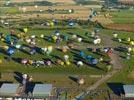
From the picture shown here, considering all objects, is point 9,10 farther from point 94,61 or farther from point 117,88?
point 117,88

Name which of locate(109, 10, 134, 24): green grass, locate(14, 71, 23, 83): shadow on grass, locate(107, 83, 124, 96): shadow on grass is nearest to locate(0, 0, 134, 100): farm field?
locate(109, 10, 134, 24): green grass

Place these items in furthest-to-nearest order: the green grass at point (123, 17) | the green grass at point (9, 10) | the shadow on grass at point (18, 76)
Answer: the green grass at point (9, 10) < the green grass at point (123, 17) < the shadow on grass at point (18, 76)

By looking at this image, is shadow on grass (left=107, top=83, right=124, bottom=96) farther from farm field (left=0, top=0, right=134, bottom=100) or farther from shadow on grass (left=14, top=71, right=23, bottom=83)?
shadow on grass (left=14, top=71, right=23, bottom=83)

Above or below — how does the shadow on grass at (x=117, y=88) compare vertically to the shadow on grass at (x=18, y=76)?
below

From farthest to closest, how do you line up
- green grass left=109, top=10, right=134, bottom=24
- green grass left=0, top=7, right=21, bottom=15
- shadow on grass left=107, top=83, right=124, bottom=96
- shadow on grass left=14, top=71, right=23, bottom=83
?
1. green grass left=0, top=7, right=21, bottom=15
2. green grass left=109, top=10, right=134, bottom=24
3. shadow on grass left=14, top=71, right=23, bottom=83
4. shadow on grass left=107, top=83, right=124, bottom=96

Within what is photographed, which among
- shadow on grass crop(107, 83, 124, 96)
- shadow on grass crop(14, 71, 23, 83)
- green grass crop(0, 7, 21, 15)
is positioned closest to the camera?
shadow on grass crop(107, 83, 124, 96)

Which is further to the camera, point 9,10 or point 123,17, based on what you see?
point 9,10

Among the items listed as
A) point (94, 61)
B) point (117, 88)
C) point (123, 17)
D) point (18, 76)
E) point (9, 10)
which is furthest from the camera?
point (9, 10)

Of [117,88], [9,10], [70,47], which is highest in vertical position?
[9,10]

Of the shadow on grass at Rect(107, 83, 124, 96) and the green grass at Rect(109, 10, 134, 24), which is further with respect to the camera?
the green grass at Rect(109, 10, 134, 24)

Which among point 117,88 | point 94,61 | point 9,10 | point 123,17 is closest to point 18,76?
point 94,61

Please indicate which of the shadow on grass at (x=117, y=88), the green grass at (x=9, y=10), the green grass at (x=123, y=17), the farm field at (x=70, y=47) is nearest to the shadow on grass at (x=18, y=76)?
the farm field at (x=70, y=47)

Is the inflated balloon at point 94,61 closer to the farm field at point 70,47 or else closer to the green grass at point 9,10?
the farm field at point 70,47

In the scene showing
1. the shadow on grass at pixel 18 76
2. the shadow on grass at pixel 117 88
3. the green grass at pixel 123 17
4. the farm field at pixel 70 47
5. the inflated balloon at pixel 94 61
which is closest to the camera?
the shadow on grass at pixel 117 88
